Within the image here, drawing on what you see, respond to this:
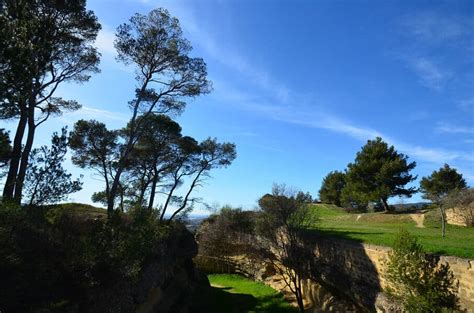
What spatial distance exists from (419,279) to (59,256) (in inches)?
446

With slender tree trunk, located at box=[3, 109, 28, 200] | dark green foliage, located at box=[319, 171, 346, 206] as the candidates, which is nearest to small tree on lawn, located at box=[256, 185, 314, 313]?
slender tree trunk, located at box=[3, 109, 28, 200]

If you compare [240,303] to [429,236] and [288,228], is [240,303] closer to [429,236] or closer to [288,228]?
[288,228]

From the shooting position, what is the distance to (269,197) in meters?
24.2

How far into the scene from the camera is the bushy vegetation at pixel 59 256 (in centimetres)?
741

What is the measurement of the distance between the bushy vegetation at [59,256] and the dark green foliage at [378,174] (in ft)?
90.8

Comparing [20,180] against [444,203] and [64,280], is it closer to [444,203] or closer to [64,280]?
[64,280]

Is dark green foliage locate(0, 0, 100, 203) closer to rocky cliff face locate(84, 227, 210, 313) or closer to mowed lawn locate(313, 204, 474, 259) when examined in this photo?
rocky cliff face locate(84, 227, 210, 313)

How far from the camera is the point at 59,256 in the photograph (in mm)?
9102

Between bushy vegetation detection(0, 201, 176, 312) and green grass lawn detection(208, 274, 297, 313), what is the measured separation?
14.0 m

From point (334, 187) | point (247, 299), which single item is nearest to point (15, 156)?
point (247, 299)

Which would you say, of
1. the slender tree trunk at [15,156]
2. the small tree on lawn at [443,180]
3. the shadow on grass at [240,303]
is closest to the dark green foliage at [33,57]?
the slender tree trunk at [15,156]

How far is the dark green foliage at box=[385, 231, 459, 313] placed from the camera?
36.3 feet

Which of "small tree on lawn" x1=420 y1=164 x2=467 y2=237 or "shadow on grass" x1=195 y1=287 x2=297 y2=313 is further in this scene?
"small tree on lawn" x1=420 y1=164 x2=467 y2=237

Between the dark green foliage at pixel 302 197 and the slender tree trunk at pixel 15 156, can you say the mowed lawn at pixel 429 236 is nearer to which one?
the dark green foliage at pixel 302 197
